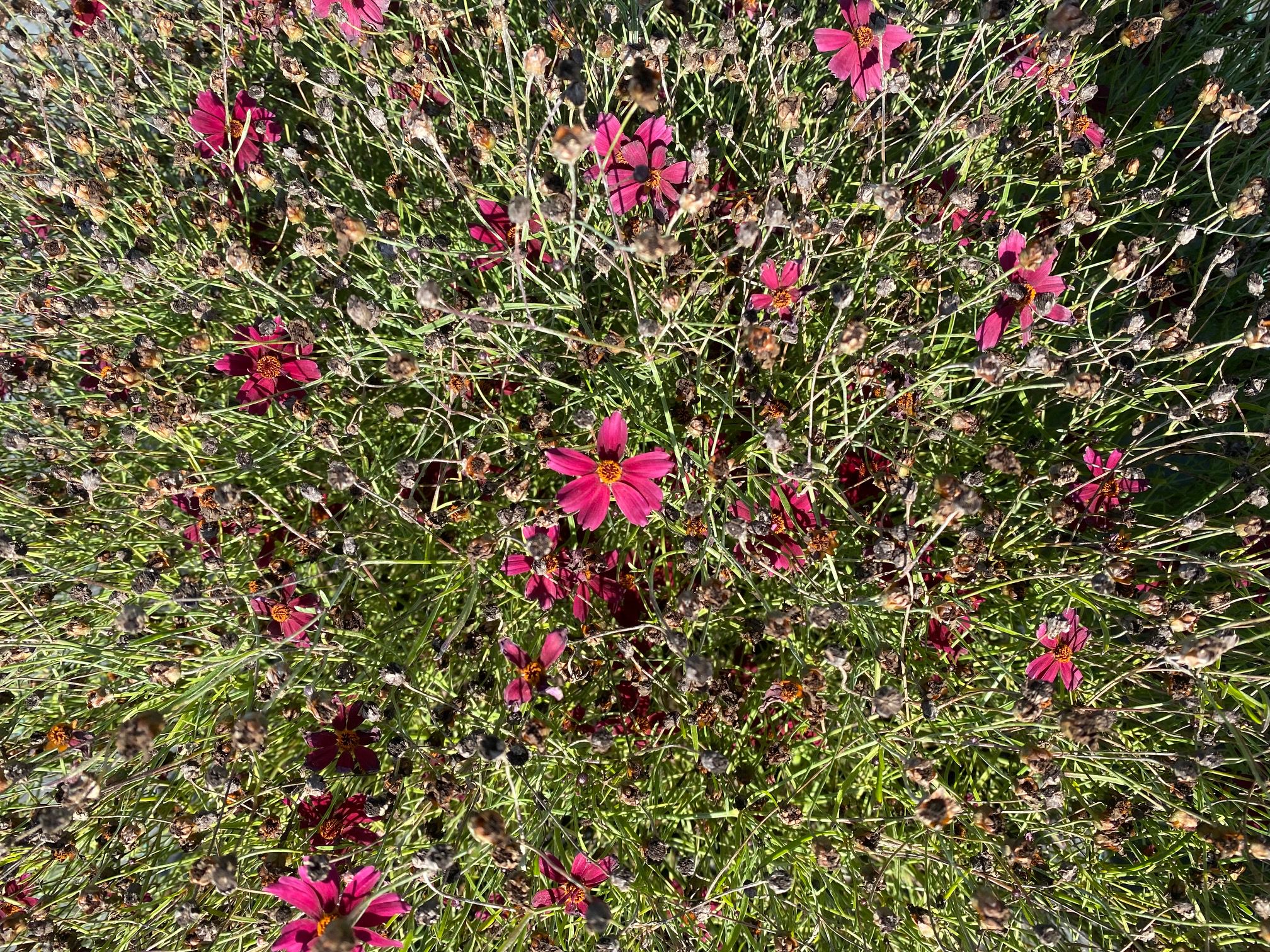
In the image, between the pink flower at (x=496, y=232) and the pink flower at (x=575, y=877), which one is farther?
the pink flower at (x=496, y=232)

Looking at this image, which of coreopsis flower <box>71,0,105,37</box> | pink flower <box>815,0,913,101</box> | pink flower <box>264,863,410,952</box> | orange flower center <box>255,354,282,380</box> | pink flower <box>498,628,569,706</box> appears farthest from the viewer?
coreopsis flower <box>71,0,105,37</box>

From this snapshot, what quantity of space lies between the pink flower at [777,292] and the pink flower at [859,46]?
15.7 inches

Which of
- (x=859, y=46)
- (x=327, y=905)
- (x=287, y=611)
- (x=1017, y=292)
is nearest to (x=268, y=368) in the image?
(x=287, y=611)

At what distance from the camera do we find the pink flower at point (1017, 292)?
124 cm

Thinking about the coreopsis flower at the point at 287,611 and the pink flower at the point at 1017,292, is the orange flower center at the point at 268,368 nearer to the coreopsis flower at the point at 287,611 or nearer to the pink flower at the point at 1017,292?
the coreopsis flower at the point at 287,611

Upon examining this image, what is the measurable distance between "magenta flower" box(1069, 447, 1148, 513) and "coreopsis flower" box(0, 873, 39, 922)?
7.28 feet

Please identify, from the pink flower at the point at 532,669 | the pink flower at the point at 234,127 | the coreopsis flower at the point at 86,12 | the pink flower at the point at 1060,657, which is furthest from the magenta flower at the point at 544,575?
the coreopsis flower at the point at 86,12

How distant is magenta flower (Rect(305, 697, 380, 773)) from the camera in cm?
119

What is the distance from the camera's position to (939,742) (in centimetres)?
126

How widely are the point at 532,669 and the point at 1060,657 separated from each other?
3.24 feet

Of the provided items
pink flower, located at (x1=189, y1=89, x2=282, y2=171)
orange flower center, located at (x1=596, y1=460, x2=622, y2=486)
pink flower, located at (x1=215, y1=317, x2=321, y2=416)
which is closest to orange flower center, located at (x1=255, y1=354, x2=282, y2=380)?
pink flower, located at (x1=215, y1=317, x2=321, y2=416)

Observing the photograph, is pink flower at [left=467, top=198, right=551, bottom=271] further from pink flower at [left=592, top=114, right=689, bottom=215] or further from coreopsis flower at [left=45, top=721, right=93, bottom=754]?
coreopsis flower at [left=45, top=721, right=93, bottom=754]

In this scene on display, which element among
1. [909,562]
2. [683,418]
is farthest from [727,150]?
[909,562]

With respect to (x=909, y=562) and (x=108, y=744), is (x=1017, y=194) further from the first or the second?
(x=108, y=744)
